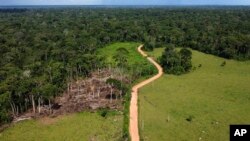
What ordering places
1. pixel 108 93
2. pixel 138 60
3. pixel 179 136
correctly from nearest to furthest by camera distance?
pixel 179 136 < pixel 108 93 < pixel 138 60

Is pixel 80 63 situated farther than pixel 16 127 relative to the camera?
Yes

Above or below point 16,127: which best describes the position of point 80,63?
above

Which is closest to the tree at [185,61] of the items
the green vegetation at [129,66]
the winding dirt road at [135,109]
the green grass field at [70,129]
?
the winding dirt road at [135,109]

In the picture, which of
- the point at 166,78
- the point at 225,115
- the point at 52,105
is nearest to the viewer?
the point at 225,115

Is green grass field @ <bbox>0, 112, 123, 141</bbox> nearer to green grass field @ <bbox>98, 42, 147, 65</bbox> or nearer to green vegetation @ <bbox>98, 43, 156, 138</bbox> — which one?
green vegetation @ <bbox>98, 43, 156, 138</bbox>

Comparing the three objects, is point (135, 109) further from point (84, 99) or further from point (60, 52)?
point (60, 52)

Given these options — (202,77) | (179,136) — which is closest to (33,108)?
(179,136)

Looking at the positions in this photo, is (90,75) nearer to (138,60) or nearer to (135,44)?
(138,60)

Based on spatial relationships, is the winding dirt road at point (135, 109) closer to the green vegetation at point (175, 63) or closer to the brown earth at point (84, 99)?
the green vegetation at point (175, 63)
